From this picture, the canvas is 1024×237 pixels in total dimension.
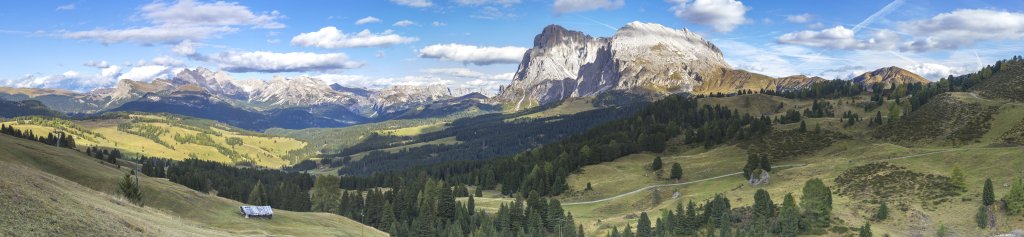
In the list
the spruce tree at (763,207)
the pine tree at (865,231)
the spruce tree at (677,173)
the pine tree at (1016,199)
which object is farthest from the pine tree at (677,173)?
the pine tree at (1016,199)

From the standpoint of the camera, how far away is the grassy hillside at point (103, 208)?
46469 millimetres

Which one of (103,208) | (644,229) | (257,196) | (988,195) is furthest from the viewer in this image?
(257,196)

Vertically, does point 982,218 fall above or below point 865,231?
above

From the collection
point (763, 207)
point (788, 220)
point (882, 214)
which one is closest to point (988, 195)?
point (882, 214)

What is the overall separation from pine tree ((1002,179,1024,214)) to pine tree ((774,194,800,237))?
112 ft

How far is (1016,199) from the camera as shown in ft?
362

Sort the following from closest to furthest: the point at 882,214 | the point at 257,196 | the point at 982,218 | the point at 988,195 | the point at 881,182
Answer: the point at 982,218 → the point at 988,195 → the point at 882,214 → the point at 881,182 → the point at 257,196

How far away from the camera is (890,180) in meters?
138

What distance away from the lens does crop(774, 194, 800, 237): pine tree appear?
118 m

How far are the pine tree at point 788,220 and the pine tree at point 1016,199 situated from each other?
1346 inches

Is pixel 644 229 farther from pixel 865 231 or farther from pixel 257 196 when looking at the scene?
pixel 257 196

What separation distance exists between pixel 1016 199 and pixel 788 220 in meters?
37.5

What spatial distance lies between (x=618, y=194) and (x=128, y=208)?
135 metres

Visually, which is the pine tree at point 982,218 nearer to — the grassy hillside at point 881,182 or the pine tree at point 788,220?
the grassy hillside at point 881,182
